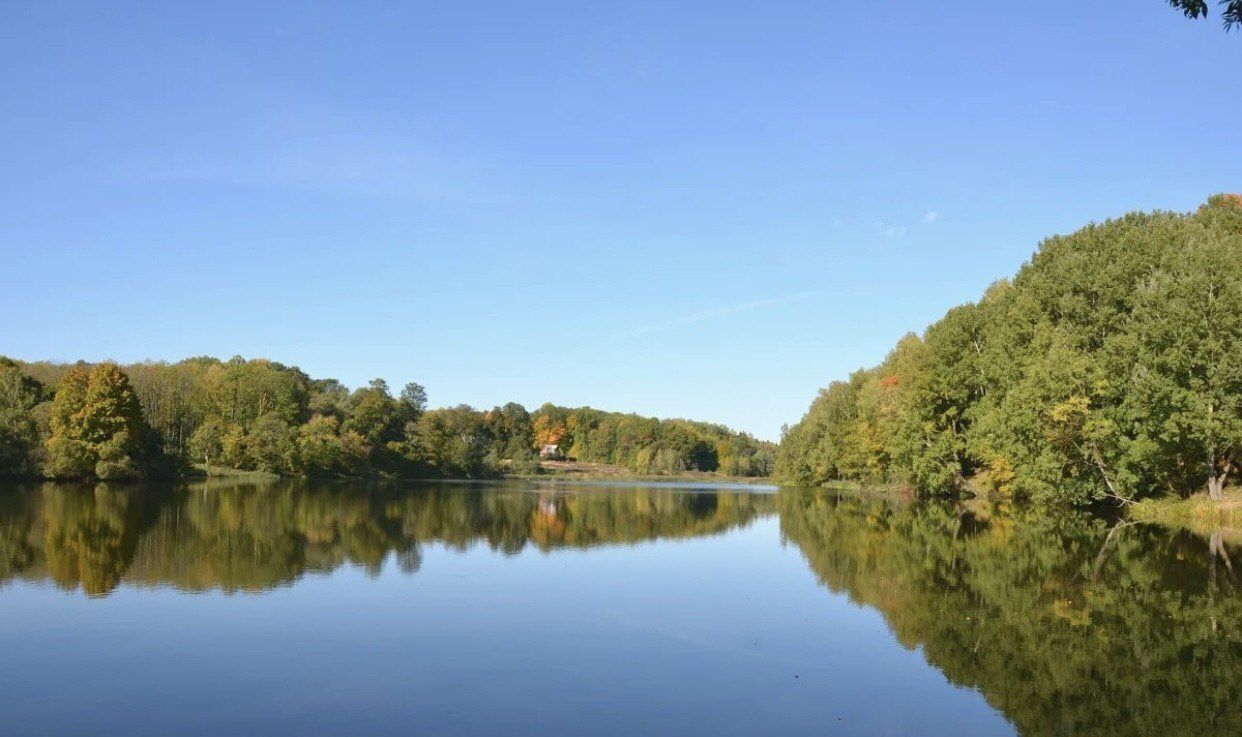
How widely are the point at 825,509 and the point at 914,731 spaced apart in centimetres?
4208

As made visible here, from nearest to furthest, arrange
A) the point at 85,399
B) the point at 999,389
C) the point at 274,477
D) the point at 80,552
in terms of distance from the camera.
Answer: the point at 80,552 < the point at 999,389 < the point at 85,399 < the point at 274,477

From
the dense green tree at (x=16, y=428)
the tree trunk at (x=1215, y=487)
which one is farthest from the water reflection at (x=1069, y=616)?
the dense green tree at (x=16, y=428)

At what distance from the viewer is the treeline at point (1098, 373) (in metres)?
33.1

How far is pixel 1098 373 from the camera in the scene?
1499 inches

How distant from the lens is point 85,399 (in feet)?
218

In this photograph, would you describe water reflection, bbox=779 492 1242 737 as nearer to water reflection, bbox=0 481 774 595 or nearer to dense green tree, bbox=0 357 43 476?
water reflection, bbox=0 481 774 595

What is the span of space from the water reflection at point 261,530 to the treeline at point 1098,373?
1359cm

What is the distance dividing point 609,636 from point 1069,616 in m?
8.41

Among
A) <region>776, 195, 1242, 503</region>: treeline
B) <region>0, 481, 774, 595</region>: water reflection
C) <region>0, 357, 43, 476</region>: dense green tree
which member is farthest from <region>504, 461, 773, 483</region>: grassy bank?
<region>776, 195, 1242, 503</region>: treeline

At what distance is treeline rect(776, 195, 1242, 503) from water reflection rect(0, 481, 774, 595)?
44.6 ft

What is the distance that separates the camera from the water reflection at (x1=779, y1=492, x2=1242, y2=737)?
10.5m

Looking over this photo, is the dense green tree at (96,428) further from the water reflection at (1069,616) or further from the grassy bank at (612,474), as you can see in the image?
the grassy bank at (612,474)

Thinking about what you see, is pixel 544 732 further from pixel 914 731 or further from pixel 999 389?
pixel 999 389

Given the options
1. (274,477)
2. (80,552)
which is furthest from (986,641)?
(274,477)
